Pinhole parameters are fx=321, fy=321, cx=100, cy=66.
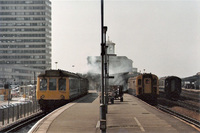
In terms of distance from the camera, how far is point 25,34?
484 feet

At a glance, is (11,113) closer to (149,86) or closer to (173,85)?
(149,86)

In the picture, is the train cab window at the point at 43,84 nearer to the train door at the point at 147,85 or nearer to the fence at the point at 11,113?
the fence at the point at 11,113

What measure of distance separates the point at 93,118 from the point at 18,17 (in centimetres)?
13701

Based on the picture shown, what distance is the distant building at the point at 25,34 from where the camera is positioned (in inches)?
5743

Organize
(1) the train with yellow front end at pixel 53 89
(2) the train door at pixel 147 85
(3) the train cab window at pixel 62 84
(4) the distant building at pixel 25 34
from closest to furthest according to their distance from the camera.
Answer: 1. (1) the train with yellow front end at pixel 53 89
2. (3) the train cab window at pixel 62 84
3. (2) the train door at pixel 147 85
4. (4) the distant building at pixel 25 34

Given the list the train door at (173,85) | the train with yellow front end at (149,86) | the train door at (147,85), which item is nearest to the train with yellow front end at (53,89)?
the train with yellow front end at (149,86)

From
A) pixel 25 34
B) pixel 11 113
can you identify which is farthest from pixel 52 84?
pixel 25 34

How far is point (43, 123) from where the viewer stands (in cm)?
1681

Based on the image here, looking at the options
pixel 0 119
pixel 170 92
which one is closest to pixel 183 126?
pixel 0 119

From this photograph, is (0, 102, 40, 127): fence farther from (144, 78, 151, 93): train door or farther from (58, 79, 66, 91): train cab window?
(144, 78, 151, 93): train door

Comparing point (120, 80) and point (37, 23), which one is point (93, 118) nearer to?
point (120, 80)

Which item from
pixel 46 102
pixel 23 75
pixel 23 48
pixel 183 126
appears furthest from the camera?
pixel 23 48

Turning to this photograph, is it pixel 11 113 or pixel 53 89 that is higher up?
pixel 53 89

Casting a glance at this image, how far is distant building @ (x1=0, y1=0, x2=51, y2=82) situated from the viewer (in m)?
146
